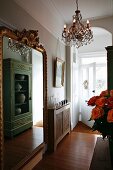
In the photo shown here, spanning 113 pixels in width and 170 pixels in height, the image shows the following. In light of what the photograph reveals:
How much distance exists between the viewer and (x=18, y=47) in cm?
232

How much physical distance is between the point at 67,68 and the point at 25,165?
303 cm

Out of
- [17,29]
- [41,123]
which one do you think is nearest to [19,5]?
[17,29]

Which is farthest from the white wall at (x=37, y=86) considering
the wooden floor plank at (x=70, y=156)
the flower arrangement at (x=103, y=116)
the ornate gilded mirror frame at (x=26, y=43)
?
the flower arrangement at (x=103, y=116)

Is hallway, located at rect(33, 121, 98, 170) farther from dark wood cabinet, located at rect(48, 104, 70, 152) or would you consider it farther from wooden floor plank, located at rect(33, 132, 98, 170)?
dark wood cabinet, located at rect(48, 104, 70, 152)

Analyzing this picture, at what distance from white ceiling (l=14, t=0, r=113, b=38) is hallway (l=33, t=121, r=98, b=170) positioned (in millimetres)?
2651

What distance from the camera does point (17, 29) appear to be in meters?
2.36

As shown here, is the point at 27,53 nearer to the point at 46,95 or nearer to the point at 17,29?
the point at 17,29

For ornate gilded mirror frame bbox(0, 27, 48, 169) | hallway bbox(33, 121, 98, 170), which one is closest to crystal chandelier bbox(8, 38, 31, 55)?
ornate gilded mirror frame bbox(0, 27, 48, 169)

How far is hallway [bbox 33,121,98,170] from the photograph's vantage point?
2729 millimetres

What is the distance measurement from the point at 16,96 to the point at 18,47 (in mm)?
715

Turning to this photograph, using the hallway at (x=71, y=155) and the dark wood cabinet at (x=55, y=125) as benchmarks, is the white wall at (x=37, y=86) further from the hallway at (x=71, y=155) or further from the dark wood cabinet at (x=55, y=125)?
the hallway at (x=71, y=155)

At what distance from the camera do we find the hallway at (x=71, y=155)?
273 centimetres

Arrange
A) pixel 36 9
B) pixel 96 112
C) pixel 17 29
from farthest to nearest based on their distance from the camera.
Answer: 1. pixel 36 9
2. pixel 17 29
3. pixel 96 112

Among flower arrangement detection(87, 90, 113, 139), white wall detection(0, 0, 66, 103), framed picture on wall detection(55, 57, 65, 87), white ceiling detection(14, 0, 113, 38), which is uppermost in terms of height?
white ceiling detection(14, 0, 113, 38)
